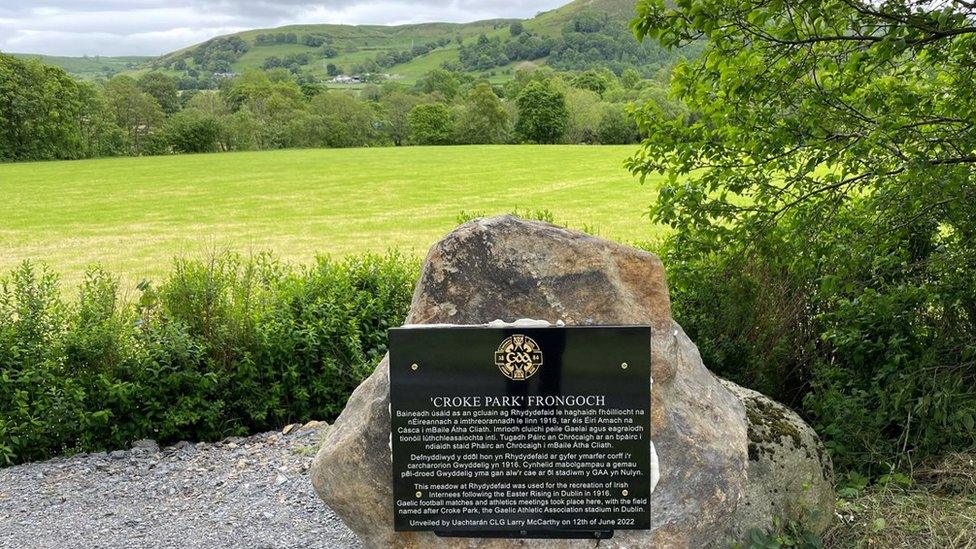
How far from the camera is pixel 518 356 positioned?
4109 millimetres

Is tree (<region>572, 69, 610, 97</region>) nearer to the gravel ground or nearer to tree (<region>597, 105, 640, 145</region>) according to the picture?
tree (<region>597, 105, 640, 145</region>)

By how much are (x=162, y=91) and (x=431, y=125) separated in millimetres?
35349

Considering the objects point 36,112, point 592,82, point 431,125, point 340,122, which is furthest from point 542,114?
point 36,112

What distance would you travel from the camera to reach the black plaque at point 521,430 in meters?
4.11

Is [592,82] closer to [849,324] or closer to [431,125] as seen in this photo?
[431,125]

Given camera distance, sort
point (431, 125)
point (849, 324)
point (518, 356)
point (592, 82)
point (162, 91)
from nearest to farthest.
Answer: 1. point (518, 356)
2. point (849, 324)
3. point (431, 125)
4. point (162, 91)
5. point (592, 82)

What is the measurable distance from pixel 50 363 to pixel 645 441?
541cm

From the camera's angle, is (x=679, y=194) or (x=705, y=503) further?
(x=679, y=194)

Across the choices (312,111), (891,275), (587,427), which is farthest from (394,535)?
(312,111)

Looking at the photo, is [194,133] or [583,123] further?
[583,123]

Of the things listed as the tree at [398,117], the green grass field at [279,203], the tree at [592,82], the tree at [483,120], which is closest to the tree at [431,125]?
the tree at [398,117]

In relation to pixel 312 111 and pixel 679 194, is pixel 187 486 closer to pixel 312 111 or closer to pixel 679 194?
pixel 679 194

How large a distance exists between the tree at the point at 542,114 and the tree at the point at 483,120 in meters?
2.54

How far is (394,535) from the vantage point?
4.36m
